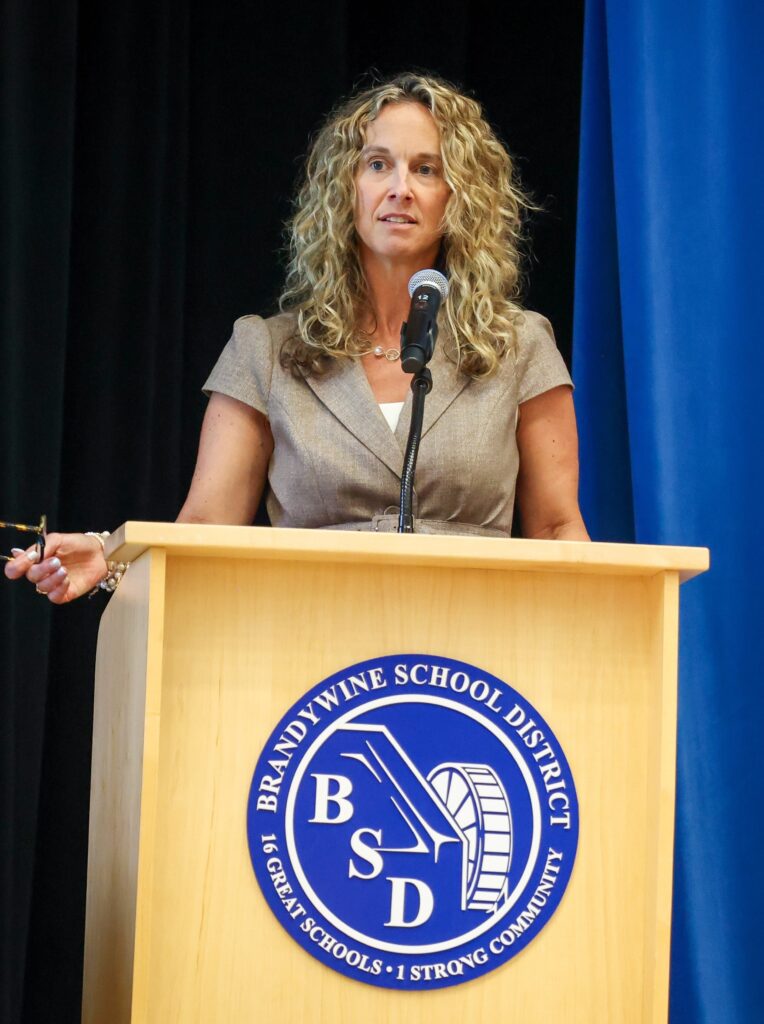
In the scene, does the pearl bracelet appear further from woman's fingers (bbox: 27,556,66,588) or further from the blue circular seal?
the blue circular seal

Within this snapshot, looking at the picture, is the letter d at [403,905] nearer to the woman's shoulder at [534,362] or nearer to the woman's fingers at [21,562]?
the woman's fingers at [21,562]

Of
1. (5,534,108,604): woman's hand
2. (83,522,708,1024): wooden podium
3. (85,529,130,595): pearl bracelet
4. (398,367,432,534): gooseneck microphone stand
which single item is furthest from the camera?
(85,529,130,595): pearl bracelet

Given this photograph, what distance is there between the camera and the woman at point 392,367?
204 cm

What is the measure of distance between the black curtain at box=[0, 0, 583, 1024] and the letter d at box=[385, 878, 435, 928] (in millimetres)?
1339

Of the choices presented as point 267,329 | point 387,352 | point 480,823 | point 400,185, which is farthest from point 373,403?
point 480,823

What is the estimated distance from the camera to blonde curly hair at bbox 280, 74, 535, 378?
215cm

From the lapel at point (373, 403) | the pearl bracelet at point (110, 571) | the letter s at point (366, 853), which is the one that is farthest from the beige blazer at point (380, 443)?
the letter s at point (366, 853)

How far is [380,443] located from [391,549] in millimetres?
707

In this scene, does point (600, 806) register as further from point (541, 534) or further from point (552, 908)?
point (541, 534)

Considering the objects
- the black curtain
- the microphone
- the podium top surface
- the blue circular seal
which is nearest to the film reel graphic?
the blue circular seal

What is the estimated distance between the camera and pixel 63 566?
1.83 metres

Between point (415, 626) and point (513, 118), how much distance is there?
2007mm

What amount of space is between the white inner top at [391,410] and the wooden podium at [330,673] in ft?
2.28

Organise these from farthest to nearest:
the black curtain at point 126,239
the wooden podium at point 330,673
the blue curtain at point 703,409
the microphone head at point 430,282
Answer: the black curtain at point 126,239, the blue curtain at point 703,409, the microphone head at point 430,282, the wooden podium at point 330,673
